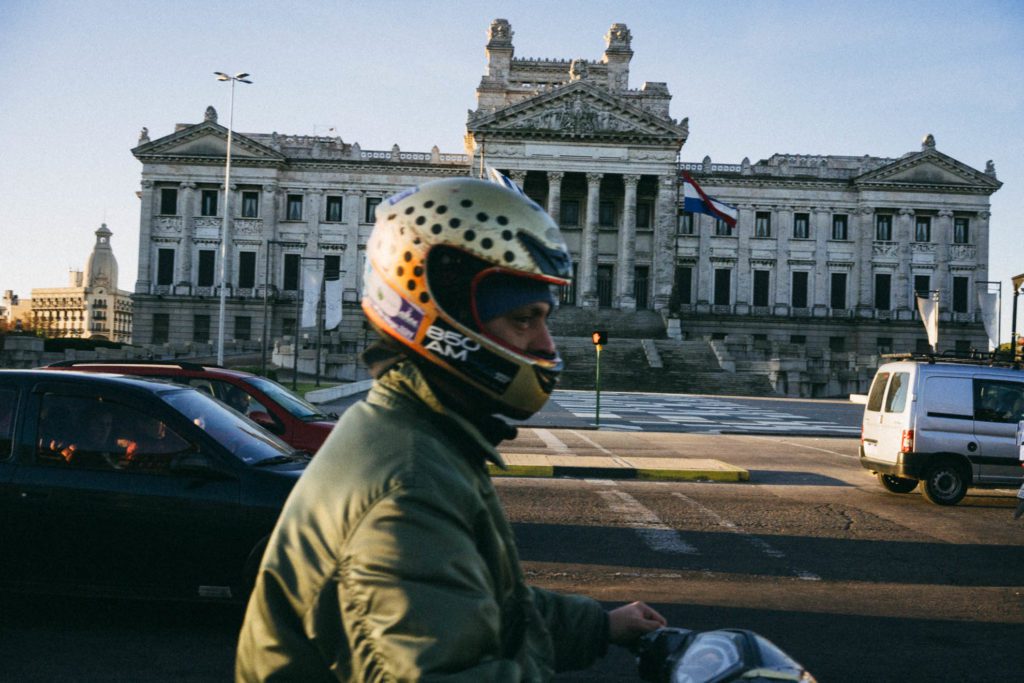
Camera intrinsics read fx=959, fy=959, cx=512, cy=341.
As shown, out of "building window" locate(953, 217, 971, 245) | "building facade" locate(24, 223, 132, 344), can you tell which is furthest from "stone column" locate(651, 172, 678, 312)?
"building facade" locate(24, 223, 132, 344)

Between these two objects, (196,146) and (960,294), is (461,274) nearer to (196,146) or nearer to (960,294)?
(196,146)

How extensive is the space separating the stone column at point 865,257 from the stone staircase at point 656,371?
69.4 ft

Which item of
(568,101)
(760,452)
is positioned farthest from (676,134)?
(760,452)

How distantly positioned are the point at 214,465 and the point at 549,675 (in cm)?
450

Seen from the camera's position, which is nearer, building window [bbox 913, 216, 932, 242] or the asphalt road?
the asphalt road

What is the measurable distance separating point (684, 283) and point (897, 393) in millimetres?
56997

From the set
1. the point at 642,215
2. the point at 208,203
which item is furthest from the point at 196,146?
the point at 642,215

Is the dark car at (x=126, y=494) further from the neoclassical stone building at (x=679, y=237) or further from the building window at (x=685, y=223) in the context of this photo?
the building window at (x=685, y=223)

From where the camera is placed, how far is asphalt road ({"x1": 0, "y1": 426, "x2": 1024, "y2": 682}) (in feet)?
18.0

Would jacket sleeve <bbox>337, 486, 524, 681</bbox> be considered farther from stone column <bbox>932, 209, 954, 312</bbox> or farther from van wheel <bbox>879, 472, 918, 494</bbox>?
stone column <bbox>932, 209, 954, 312</bbox>

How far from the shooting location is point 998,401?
13.0m

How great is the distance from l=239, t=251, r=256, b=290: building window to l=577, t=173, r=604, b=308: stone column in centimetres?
2329

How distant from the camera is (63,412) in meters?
6.23

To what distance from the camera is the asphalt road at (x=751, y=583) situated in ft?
18.0
